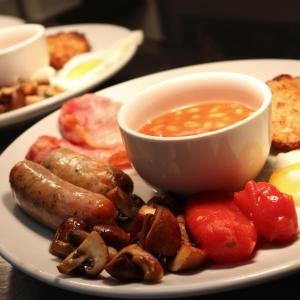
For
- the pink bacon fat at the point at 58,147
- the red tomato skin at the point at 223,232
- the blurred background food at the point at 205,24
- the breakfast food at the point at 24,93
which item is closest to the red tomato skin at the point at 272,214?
the red tomato skin at the point at 223,232

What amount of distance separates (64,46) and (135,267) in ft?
5.93

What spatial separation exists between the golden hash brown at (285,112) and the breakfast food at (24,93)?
0.92 meters

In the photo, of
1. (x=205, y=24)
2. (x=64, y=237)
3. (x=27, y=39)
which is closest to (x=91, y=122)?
(x=64, y=237)

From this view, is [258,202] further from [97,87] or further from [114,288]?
[97,87]

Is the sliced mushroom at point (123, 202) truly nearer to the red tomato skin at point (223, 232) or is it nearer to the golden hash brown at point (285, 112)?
the red tomato skin at point (223, 232)

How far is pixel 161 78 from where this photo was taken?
226cm

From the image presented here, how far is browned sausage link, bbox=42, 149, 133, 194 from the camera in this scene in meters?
1.47

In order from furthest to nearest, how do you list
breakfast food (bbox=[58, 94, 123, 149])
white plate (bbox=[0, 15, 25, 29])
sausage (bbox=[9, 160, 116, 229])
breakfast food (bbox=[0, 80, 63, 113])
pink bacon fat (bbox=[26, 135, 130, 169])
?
white plate (bbox=[0, 15, 25, 29]) → breakfast food (bbox=[0, 80, 63, 113]) → breakfast food (bbox=[58, 94, 123, 149]) → pink bacon fat (bbox=[26, 135, 130, 169]) → sausage (bbox=[9, 160, 116, 229])

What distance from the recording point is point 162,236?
1.22 meters

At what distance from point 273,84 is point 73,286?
1036 mm

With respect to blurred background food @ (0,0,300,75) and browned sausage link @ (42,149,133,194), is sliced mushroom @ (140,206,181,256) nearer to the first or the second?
browned sausage link @ (42,149,133,194)

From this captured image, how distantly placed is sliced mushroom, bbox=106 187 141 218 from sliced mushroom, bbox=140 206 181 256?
0.18 metres

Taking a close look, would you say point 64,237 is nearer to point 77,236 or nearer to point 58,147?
point 77,236

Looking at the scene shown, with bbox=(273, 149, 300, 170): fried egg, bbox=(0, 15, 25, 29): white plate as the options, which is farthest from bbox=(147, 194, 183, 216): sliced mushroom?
bbox=(0, 15, 25, 29): white plate
